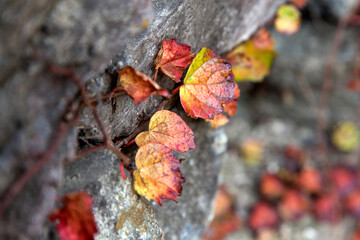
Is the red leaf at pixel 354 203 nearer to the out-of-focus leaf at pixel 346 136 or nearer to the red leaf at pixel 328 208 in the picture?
the red leaf at pixel 328 208

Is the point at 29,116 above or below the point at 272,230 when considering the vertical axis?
above

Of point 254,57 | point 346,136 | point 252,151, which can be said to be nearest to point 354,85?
point 346,136

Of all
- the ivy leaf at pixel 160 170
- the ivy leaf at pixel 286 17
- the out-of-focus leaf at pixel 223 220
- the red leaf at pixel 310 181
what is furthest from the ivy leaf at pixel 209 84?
the red leaf at pixel 310 181

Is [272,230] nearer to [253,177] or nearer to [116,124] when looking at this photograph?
[253,177]

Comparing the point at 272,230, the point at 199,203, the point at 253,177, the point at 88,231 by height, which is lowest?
the point at 272,230

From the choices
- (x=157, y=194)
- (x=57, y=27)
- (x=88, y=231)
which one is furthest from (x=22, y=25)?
(x=157, y=194)

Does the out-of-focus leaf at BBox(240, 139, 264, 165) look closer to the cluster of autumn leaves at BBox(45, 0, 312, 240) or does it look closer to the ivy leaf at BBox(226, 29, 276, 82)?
the ivy leaf at BBox(226, 29, 276, 82)

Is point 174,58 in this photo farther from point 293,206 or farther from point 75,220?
point 293,206
